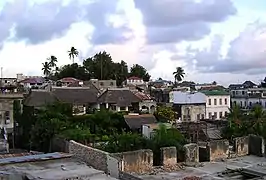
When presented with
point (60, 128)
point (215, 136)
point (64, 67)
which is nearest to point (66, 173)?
point (60, 128)

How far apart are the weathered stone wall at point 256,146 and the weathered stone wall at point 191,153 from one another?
3.70m

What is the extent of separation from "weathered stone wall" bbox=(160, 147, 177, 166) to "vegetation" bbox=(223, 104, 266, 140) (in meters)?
7.73

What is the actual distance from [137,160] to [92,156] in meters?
2.17

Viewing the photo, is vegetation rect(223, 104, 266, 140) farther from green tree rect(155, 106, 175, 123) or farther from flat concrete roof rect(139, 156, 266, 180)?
green tree rect(155, 106, 175, 123)

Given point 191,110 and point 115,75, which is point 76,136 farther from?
point 115,75

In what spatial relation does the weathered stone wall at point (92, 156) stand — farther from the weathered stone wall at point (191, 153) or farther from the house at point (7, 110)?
the house at point (7, 110)

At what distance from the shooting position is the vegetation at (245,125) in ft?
83.2

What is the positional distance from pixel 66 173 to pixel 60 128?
1087cm

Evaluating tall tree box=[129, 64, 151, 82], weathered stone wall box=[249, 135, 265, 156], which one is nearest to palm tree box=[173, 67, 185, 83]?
tall tree box=[129, 64, 151, 82]

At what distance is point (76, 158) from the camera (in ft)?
64.5

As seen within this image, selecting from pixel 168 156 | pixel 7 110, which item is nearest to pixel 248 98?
pixel 7 110

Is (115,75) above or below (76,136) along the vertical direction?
above

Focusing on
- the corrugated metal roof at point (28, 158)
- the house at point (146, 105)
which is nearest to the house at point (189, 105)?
the house at point (146, 105)

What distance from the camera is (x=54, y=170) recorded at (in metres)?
16.8
